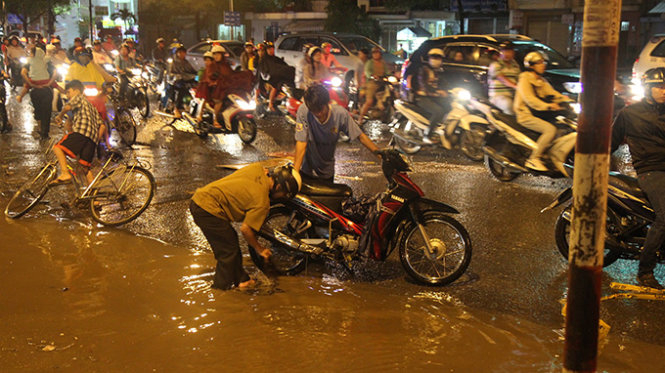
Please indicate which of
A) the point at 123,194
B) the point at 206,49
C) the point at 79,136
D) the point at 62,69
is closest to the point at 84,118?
the point at 79,136

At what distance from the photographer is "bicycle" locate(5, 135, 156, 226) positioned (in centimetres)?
796

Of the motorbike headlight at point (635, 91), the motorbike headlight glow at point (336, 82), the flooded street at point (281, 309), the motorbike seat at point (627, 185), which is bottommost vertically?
the flooded street at point (281, 309)

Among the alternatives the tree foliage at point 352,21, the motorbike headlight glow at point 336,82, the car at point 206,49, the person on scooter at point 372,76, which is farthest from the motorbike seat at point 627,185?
the tree foliage at point 352,21

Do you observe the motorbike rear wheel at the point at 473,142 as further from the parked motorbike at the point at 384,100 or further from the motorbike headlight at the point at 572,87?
the parked motorbike at the point at 384,100

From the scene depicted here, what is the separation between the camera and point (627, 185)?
616cm

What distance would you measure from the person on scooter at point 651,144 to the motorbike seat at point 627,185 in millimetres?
153

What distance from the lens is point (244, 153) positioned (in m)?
12.6

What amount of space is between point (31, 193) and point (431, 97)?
241 inches

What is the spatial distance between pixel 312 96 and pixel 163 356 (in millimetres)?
2752

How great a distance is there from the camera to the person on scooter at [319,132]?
257 inches

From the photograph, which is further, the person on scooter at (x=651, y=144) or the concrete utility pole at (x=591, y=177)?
the person on scooter at (x=651, y=144)

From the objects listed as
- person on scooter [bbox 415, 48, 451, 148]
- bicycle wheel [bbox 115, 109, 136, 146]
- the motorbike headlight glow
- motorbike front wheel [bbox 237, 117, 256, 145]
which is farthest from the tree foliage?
person on scooter [bbox 415, 48, 451, 148]

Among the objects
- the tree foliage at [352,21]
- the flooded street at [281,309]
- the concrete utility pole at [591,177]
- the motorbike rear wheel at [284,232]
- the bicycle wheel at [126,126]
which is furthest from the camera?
the tree foliage at [352,21]

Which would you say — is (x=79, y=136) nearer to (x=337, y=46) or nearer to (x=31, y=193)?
(x=31, y=193)
